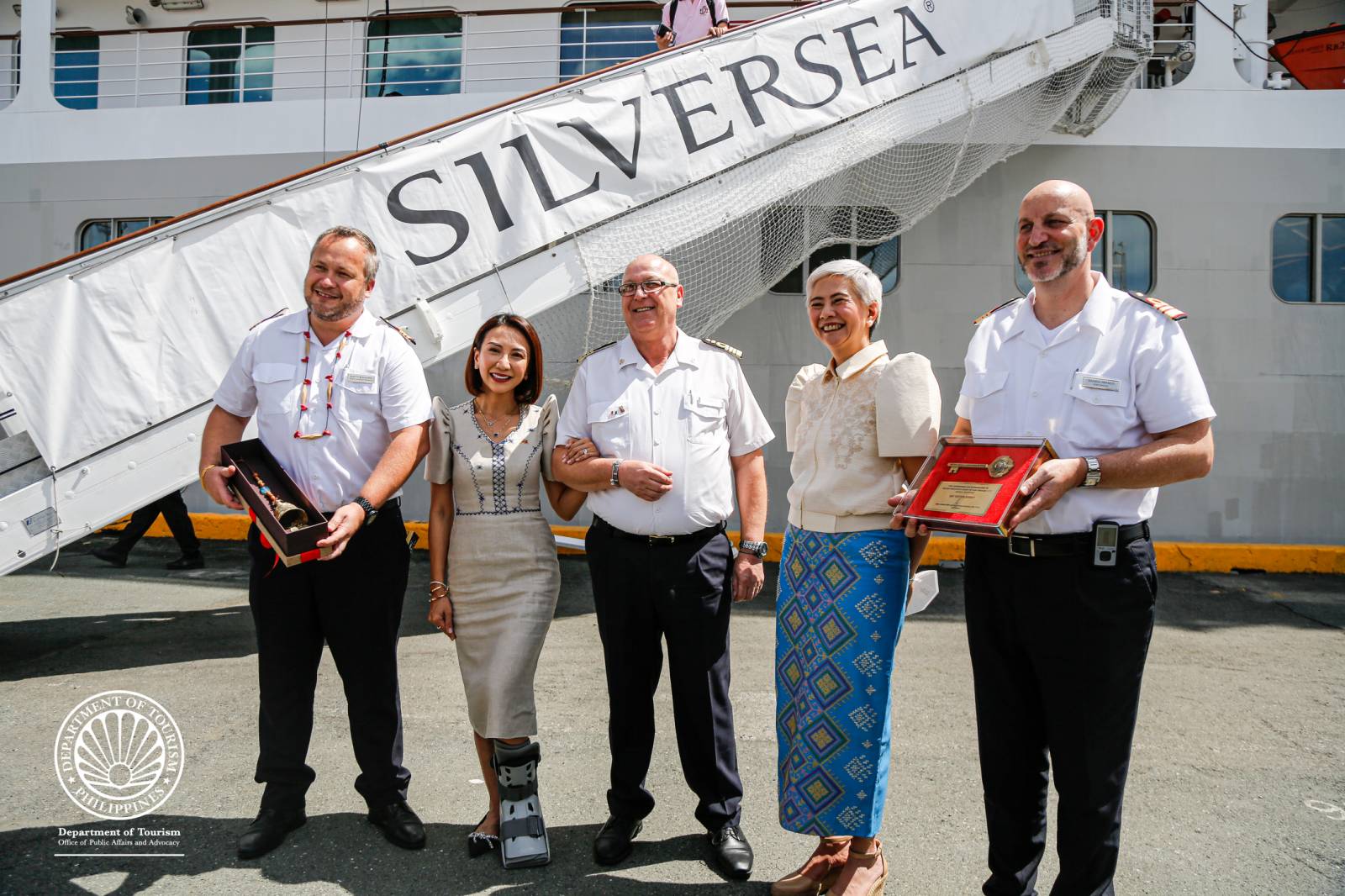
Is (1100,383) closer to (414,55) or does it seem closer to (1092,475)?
(1092,475)

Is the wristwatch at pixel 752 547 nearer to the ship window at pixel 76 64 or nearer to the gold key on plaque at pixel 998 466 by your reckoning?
the gold key on plaque at pixel 998 466

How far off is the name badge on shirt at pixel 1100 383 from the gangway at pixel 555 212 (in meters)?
3.67

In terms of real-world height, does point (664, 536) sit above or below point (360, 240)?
below

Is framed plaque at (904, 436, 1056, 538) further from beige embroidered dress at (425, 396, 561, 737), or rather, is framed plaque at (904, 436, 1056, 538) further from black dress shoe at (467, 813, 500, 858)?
black dress shoe at (467, 813, 500, 858)

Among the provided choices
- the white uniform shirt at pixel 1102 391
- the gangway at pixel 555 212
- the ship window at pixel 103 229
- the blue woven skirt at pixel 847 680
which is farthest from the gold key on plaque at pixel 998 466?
the ship window at pixel 103 229

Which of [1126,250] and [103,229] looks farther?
[103,229]

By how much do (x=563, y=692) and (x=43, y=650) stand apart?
128 inches

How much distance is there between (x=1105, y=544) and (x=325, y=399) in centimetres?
237

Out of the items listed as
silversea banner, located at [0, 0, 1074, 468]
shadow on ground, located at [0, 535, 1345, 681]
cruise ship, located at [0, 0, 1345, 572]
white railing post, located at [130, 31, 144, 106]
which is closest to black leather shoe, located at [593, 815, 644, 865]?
shadow on ground, located at [0, 535, 1345, 681]

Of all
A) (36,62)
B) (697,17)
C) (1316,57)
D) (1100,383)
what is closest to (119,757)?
(1100,383)

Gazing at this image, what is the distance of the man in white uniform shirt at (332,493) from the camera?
2740 mm

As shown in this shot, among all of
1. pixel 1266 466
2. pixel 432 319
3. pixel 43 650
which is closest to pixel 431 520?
pixel 432 319

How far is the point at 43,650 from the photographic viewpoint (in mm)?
4949

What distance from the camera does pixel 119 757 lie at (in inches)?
131
